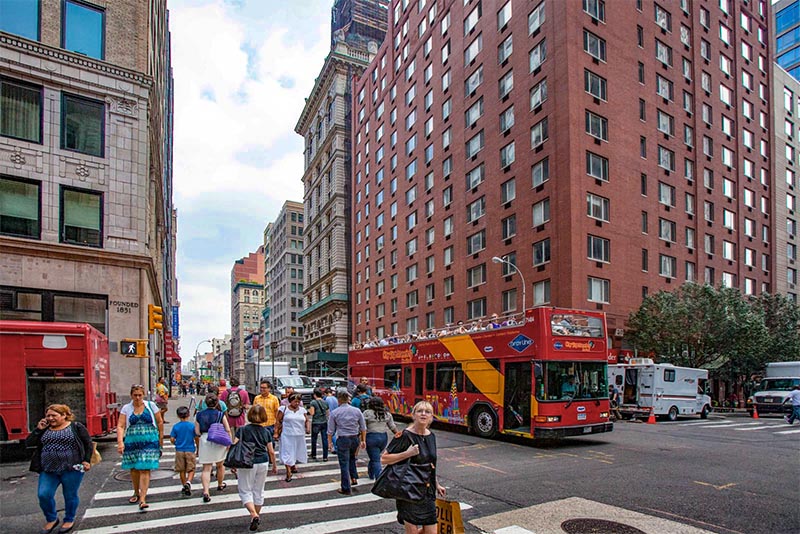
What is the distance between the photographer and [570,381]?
15766mm

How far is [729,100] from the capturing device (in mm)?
48219

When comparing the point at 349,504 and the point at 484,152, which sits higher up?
the point at 484,152

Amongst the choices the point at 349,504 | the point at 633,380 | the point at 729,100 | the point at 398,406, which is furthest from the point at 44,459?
the point at 729,100

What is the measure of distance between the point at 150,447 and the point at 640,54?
41.9m

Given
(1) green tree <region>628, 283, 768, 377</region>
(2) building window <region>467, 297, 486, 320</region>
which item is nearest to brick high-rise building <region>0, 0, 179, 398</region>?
(2) building window <region>467, 297, 486, 320</region>

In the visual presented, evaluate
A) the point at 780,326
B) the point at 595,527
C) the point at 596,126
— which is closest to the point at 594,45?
the point at 596,126

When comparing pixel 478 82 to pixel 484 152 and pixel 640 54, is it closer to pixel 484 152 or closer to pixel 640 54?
pixel 484 152

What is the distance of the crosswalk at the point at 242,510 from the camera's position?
Answer: 7707 mm

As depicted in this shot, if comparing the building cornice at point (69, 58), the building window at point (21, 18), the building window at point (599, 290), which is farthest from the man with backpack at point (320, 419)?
the building window at point (599, 290)

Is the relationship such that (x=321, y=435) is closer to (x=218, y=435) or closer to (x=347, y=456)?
(x=347, y=456)

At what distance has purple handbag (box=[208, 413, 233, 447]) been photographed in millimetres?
9438

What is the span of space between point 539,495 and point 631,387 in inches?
827

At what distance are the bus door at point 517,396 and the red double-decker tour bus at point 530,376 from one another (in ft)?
0.09

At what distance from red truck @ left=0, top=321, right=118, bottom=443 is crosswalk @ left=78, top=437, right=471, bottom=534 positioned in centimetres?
368
